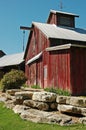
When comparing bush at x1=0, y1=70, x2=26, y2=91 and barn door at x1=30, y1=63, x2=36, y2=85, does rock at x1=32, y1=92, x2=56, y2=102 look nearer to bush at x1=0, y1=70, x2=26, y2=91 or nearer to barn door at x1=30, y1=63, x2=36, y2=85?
bush at x1=0, y1=70, x2=26, y2=91

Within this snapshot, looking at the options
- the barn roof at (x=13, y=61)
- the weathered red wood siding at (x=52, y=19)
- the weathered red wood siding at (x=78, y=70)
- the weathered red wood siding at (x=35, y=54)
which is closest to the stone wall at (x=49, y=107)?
the weathered red wood siding at (x=78, y=70)

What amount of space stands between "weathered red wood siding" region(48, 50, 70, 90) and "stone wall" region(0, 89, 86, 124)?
5.93 meters

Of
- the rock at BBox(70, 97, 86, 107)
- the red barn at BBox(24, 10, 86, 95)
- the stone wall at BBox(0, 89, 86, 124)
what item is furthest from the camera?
the red barn at BBox(24, 10, 86, 95)

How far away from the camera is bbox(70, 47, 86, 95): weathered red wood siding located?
1842 centimetres

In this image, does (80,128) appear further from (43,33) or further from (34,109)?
(43,33)

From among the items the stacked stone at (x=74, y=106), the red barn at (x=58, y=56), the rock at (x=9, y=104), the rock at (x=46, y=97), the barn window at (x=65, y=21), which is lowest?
the rock at (x=9, y=104)

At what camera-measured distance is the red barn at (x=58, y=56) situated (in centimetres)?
1853

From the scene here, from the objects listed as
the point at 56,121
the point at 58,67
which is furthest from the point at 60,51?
Result: the point at 56,121

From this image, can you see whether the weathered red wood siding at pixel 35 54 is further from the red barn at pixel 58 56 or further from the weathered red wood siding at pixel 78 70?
the weathered red wood siding at pixel 78 70

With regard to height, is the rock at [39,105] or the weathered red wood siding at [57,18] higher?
the weathered red wood siding at [57,18]

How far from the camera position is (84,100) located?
418 inches

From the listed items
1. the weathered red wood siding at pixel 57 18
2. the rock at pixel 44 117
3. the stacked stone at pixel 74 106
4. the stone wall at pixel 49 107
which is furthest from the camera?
the weathered red wood siding at pixel 57 18

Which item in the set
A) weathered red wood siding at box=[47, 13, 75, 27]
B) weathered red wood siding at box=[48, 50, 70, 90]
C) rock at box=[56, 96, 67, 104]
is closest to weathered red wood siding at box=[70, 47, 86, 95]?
weathered red wood siding at box=[48, 50, 70, 90]

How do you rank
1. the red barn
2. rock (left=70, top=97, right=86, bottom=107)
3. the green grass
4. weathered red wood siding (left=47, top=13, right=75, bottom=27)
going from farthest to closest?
weathered red wood siding (left=47, top=13, right=75, bottom=27) → the red barn → rock (left=70, top=97, right=86, bottom=107) → the green grass
